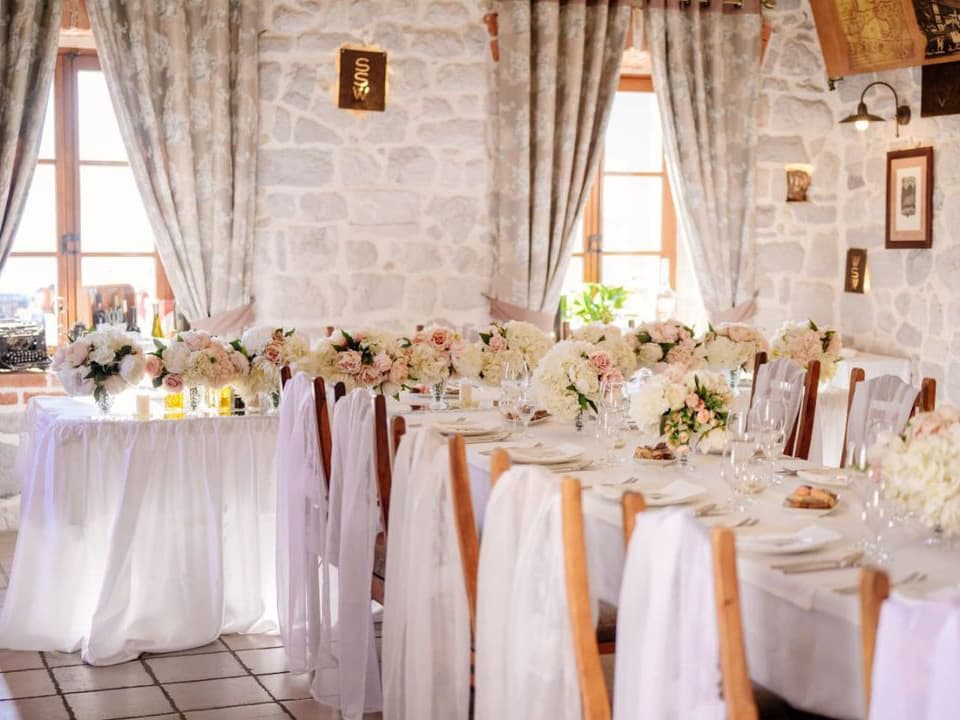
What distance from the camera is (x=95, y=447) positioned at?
14.0 feet

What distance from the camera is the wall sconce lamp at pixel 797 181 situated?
704 cm

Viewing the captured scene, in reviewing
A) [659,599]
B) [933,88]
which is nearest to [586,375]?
[659,599]

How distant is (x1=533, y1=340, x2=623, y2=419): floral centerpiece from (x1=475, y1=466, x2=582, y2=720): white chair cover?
1.34m

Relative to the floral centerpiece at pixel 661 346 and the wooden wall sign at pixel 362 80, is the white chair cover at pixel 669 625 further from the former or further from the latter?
the wooden wall sign at pixel 362 80

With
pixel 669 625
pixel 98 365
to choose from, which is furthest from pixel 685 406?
pixel 98 365

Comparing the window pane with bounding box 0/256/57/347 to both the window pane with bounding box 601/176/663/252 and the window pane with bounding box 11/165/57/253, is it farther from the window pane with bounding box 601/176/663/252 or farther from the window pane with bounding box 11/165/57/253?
the window pane with bounding box 601/176/663/252

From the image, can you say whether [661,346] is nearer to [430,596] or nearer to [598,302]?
[598,302]

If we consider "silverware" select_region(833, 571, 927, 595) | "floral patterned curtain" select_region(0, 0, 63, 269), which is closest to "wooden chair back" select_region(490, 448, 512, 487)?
"silverware" select_region(833, 571, 927, 595)

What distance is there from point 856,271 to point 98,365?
4253mm

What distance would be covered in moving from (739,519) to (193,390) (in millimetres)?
2366

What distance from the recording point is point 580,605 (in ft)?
7.60

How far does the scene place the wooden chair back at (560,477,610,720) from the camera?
2.28 m

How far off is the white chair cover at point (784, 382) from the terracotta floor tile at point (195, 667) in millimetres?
1980

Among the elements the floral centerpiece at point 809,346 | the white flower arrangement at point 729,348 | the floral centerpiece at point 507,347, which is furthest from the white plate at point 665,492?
the floral centerpiece at point 809,346
